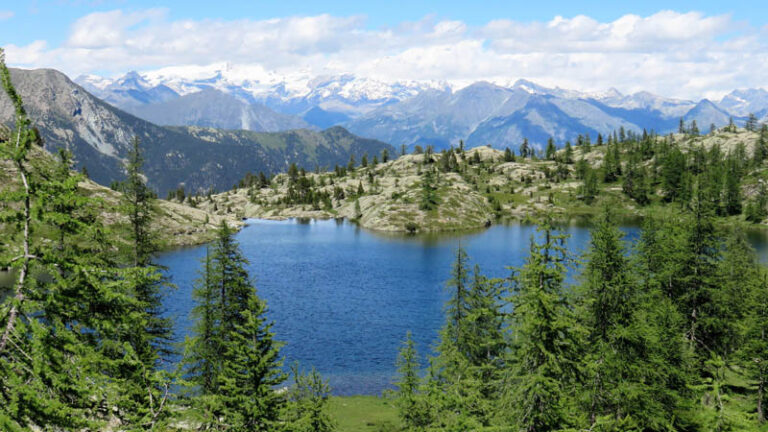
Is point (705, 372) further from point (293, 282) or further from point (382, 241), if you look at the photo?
point (382, 241)

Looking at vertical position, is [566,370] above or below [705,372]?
above

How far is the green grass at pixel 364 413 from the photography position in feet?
148

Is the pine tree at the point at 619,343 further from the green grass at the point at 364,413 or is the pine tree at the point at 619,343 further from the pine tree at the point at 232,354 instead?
the pine tree at the point at 232,354

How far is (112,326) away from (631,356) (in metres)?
33.2

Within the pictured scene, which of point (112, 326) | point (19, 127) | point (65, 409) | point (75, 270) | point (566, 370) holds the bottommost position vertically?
point (566, 370)

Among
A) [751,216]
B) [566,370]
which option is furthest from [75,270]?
[751,216]

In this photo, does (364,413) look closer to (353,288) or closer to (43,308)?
(43,308)

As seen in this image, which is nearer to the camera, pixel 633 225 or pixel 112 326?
pixel 112 326

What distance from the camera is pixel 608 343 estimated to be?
107ft

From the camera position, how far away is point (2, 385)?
10852 millimetres

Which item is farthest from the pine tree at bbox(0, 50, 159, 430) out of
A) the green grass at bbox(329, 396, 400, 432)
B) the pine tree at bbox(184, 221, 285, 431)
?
the green grass at bbox(329, 396, 400, 432)

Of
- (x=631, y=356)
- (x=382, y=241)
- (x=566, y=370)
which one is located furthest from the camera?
(x=382, y=241)

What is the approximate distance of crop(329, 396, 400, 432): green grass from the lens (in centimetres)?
4503

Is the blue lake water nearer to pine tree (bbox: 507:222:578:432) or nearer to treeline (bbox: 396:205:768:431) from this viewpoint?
pine tree (bbox: 507:222:578:432)
